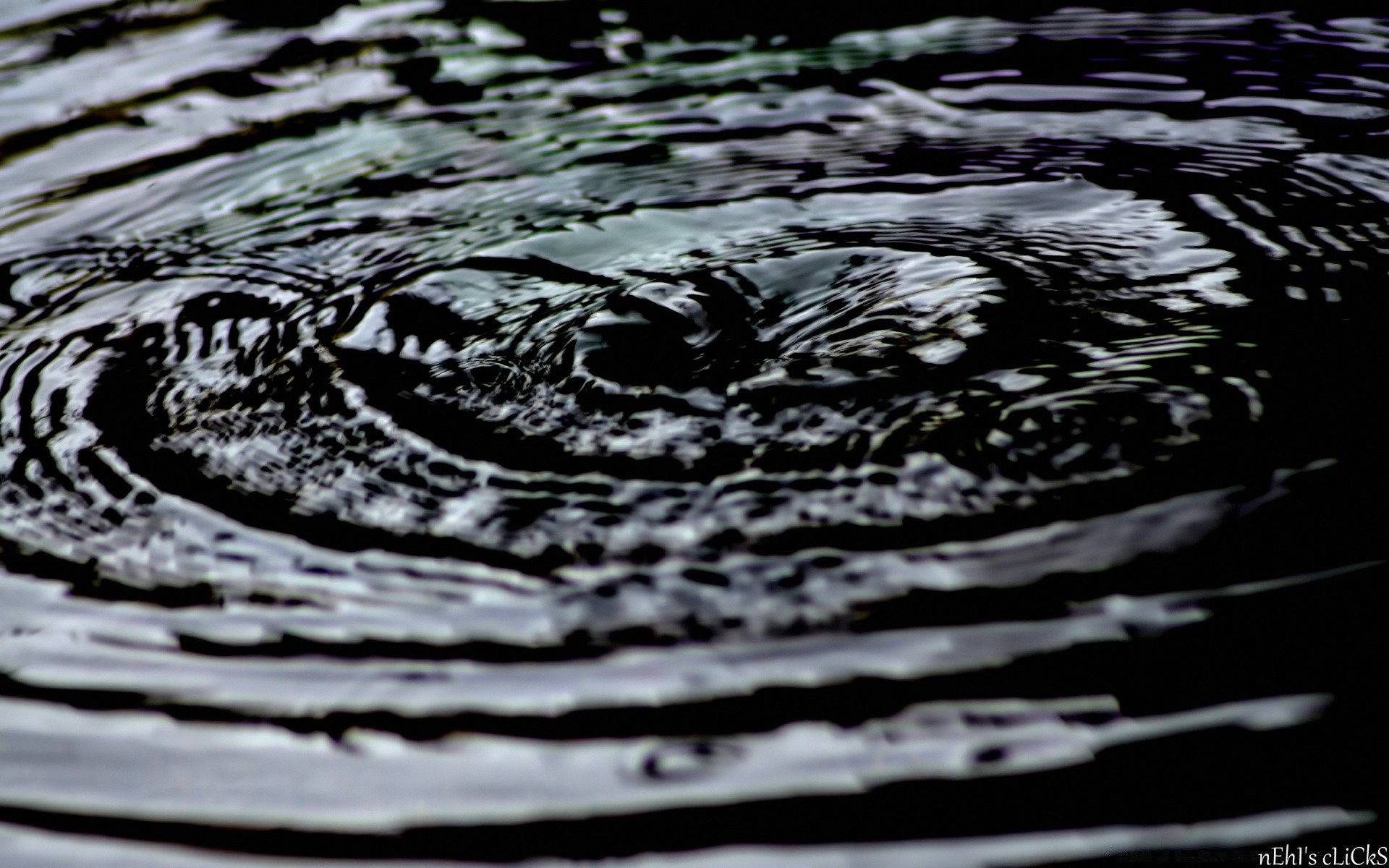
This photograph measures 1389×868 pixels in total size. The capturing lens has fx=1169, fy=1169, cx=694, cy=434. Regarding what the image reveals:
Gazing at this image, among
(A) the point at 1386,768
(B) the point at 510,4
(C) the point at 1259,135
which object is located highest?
(B) the point at 510,4

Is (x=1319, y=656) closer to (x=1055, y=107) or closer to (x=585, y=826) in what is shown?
(x=585, y=826)

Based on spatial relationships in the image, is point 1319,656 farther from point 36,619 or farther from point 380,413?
point 36,619

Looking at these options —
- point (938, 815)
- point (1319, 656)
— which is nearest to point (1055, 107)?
point (1319, 656)

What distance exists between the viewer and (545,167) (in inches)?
86.3

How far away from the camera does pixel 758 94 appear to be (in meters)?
2.43

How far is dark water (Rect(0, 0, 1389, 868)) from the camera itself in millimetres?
916

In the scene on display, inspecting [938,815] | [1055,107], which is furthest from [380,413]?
[1055,107]

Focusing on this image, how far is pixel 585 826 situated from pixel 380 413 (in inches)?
28.2

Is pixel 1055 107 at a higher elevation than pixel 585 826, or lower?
higher

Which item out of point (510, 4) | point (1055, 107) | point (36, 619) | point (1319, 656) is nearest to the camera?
point (1319, 656)

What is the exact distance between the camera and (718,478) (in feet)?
4.17

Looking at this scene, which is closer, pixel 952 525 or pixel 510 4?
pixel 952 525

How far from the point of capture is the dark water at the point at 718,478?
3.01 ft

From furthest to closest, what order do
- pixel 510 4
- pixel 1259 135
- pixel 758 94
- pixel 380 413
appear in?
pixel 510 4, pixel 758 94, pixel 1259 135, pixel 380 413
